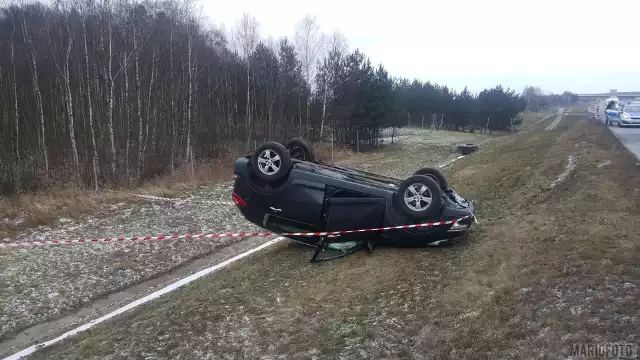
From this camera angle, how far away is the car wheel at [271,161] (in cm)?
665

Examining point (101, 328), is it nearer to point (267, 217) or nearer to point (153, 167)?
point (267, 217)

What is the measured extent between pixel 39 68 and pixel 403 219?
82.4 ft

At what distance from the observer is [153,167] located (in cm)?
2045

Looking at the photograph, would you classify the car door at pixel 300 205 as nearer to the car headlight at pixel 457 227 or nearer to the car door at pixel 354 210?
the car door at pixel 354 210

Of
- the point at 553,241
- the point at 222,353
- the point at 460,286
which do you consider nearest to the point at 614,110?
the point at 553,241

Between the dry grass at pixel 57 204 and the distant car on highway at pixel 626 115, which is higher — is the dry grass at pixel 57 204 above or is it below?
below

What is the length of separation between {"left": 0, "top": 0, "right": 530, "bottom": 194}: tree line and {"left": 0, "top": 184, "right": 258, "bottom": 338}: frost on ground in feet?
21.8

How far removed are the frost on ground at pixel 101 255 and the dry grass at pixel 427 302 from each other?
163 centimetres

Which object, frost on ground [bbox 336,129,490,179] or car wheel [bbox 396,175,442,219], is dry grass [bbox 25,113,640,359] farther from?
frost on ground [bbox 336,129,490,179]

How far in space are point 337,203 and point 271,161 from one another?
1.22 metres

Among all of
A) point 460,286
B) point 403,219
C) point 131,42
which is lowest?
point 460,286

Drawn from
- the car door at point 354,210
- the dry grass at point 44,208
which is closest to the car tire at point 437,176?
the car door at point 354,210

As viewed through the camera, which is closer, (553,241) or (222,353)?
(222,353)

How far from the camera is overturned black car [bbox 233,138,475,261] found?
6.32 meters
